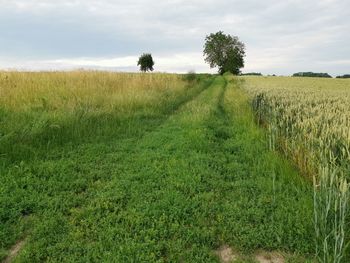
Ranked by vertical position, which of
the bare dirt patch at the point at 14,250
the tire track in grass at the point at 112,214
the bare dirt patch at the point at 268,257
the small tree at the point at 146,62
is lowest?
the bare dirt patch at the point at 14,250

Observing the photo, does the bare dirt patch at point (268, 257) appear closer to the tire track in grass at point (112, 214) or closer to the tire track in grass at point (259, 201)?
the tire track in grass at point (259, 201)

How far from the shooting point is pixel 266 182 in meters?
5.48

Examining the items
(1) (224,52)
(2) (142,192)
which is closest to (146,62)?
(1) (224,52)

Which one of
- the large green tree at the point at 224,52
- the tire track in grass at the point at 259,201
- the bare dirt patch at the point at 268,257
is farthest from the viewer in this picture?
the large green tree at the point at 224,52

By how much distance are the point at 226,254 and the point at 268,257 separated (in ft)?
1.44

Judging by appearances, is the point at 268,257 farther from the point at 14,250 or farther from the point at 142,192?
the point at 14,250

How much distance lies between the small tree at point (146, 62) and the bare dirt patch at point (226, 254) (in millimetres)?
65145

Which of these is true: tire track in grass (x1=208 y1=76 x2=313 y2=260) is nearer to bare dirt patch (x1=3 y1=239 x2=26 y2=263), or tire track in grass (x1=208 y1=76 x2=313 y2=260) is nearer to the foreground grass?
the foreground grass

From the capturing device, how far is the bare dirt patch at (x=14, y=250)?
12.0ft

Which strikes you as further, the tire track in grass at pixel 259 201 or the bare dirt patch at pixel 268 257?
the tire track in grass at pixel 259 201

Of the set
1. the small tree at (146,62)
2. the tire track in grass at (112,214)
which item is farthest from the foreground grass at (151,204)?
the small tree at (146,62)

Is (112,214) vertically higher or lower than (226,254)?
higher

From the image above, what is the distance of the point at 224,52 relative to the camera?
8956 cm

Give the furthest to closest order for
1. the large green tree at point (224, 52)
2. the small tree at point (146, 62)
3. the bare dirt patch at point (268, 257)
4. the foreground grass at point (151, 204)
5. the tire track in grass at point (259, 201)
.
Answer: the large green tree at point (224, 52) < the small tree at point (146, 62) < the tire track in grass at point (259, 201) < the foreground grass at point (151, 204) < the bare dirt patch at point (268, 257)
